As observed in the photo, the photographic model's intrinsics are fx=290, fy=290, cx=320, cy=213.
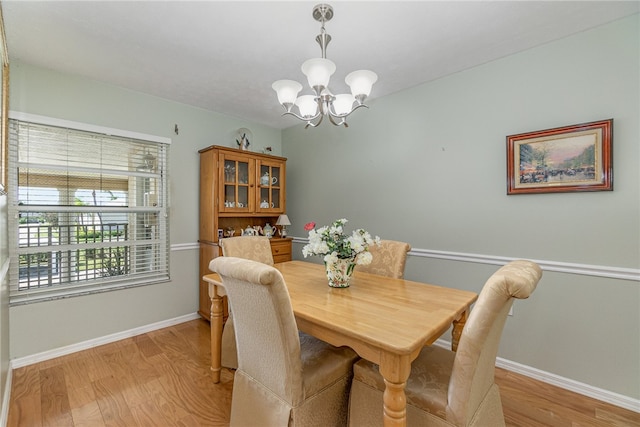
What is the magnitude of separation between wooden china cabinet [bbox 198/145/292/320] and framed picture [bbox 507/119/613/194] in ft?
8.08

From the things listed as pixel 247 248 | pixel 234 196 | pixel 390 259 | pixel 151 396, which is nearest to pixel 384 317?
pixel 390 259

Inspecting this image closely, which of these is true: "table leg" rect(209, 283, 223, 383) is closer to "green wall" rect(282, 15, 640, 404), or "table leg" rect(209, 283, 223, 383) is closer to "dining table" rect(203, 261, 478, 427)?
"dining table" rect(203, 261, 478, 427)

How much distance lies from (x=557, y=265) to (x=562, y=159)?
0.74 metres

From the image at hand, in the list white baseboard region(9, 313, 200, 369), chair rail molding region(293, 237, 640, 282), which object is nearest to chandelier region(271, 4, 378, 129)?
chair rail molding region(293, 237, 640, 282)

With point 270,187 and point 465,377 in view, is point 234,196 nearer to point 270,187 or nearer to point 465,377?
point 270,187

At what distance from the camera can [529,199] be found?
2139mm

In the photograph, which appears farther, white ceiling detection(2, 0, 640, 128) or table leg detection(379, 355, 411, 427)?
white ceiling detection(2, 0, 640, 128)

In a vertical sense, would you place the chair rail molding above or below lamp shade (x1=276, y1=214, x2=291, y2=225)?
below

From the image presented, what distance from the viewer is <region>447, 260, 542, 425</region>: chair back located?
3.31 ft

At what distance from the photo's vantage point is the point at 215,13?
1730mm

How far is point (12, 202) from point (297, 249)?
272 cm

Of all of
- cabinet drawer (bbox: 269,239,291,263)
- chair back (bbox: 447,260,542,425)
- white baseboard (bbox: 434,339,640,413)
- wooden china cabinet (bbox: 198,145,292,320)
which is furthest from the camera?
cabinet drawer (bbox: 269,239,291,263)

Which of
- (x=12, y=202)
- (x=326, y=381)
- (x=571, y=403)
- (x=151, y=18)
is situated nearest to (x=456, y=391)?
(x=326, y=381)

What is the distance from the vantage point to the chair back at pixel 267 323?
1192mm
